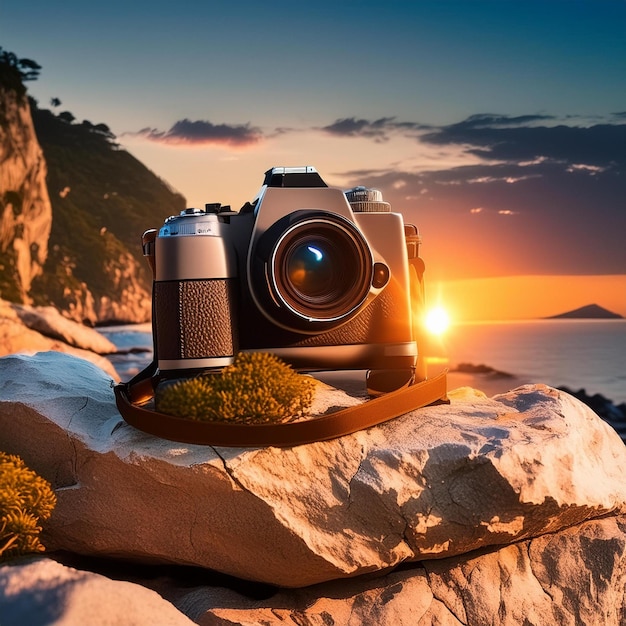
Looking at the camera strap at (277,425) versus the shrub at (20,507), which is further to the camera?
the camera strap at (277,425)

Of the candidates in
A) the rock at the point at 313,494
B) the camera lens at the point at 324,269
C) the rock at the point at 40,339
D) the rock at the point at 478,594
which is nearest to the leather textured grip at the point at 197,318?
the camera lens at the point at 324,269

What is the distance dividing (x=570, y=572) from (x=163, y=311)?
2650mm

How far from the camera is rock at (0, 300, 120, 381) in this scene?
1187 cm

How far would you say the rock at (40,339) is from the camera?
1187 cm

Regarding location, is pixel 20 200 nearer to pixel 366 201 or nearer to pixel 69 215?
pixel 69 215

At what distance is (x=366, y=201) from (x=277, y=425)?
1.43 m

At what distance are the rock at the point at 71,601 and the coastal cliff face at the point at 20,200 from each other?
3799 centimetres

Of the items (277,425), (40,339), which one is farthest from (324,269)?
(40,339)

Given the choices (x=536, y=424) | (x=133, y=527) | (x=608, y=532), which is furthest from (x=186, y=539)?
(x=608, y=532)

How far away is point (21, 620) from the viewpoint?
2.88m

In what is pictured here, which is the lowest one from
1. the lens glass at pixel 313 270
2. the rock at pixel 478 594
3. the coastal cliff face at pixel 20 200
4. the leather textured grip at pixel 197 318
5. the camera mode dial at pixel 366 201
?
the rock at pixel 478 594

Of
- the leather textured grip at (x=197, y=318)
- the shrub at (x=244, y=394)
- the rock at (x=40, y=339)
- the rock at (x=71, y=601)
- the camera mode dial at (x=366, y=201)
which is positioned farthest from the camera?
the rock at (x=40, y=339)

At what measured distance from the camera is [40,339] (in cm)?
1263

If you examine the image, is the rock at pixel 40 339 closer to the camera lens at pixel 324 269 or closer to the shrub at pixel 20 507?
the shrub at pixel 20 507
